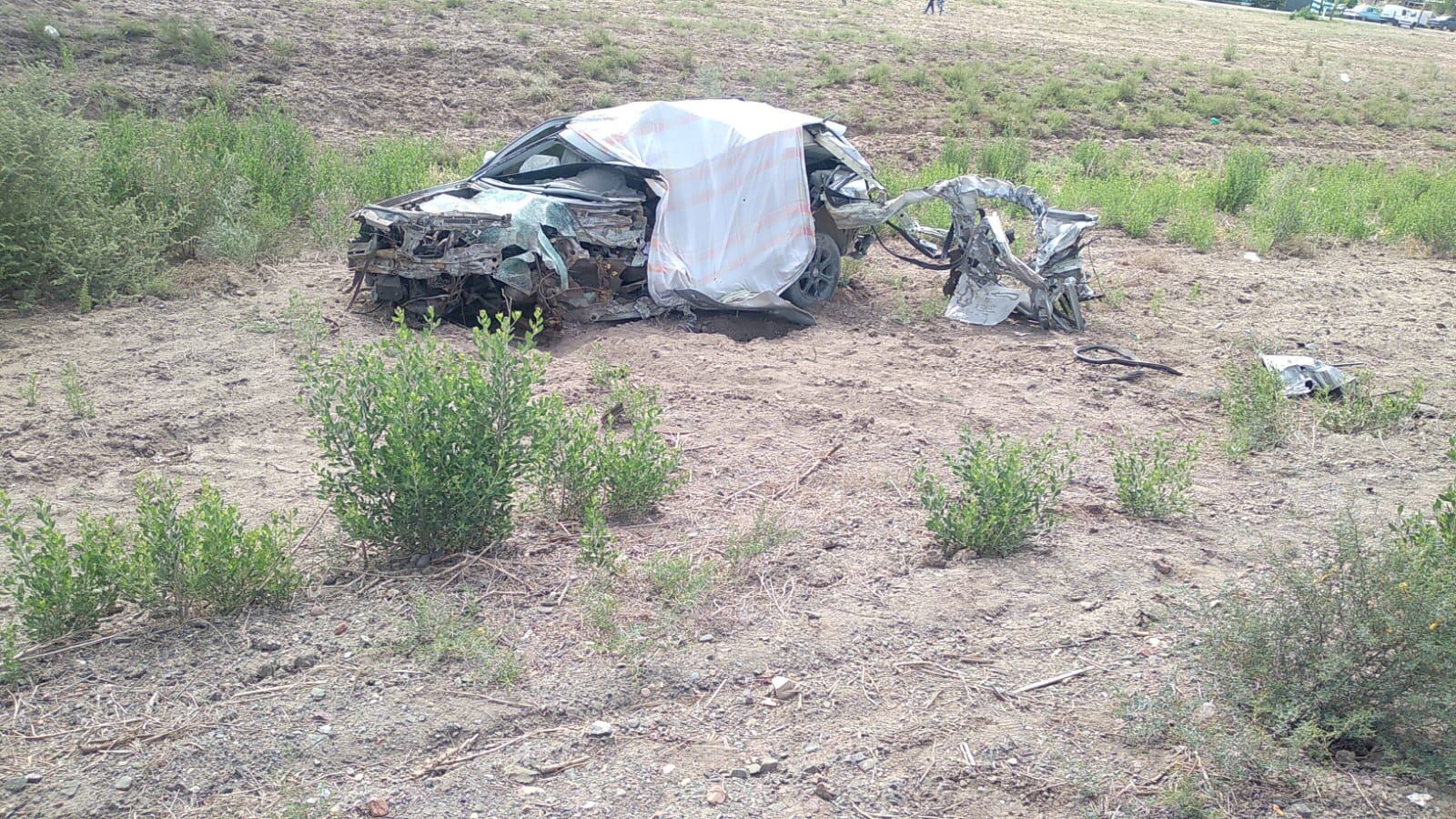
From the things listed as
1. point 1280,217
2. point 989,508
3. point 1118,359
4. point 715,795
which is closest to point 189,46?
point 1118,359

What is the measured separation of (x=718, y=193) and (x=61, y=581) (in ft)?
20.7

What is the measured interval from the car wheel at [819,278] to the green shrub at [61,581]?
266 inches

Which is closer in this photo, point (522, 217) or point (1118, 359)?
point (522, 217)

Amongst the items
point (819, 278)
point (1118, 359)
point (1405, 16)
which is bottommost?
point (1118, 359)

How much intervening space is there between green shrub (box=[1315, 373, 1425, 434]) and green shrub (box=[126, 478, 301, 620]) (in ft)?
21.5

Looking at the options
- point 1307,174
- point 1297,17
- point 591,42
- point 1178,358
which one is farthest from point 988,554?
point 1297,17

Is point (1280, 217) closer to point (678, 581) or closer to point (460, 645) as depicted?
point (678, 581)

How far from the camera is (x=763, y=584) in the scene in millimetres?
4906

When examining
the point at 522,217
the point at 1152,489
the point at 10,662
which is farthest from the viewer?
the point at 522,217

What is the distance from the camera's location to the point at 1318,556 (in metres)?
5.22

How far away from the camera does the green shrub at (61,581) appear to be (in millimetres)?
4074

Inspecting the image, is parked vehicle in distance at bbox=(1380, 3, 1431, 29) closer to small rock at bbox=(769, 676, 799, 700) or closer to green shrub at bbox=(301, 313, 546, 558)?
green shrub at bbox=(301, 313, 546, 558)

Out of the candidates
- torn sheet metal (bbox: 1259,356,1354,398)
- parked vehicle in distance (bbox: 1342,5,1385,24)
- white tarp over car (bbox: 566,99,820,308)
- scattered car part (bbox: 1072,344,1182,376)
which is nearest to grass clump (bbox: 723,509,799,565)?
white tarp over car (bbox: 566,99,820,308)

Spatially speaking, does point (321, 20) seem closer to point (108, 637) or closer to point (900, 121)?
point (900, 121)
